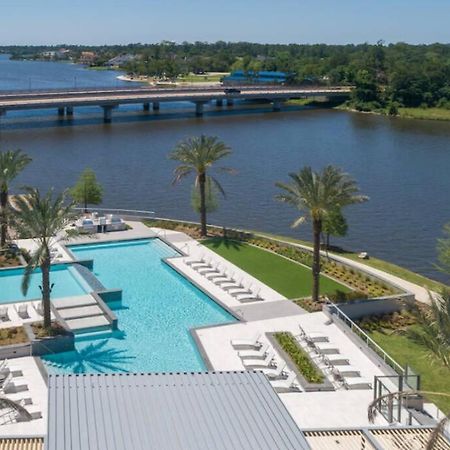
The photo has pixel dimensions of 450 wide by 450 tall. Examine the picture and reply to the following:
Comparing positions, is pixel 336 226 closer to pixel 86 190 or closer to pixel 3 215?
pixel 86 190

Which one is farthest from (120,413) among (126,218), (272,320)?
(126,218)

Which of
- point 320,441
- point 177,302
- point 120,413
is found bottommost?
point 177,302

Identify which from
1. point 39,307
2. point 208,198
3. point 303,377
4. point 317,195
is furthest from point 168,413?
point 208,198

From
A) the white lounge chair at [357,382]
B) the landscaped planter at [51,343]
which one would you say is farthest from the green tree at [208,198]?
the white lounge chair at [357,382]

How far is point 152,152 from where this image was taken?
244ft

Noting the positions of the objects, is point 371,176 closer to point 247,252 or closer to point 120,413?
point 247,252

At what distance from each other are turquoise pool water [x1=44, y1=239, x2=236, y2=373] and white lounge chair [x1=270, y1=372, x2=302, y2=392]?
2952mm

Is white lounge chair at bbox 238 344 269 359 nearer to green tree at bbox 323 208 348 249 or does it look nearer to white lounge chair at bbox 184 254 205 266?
white lounge chair at bbox 184 254 205 266

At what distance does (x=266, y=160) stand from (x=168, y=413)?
59063mm

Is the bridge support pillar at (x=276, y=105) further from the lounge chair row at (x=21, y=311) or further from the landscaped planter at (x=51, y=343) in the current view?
the landscaped planter at (x=51, y=343)

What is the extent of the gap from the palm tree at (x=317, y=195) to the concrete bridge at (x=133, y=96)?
67.2 metres

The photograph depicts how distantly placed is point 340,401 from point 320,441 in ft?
21.4

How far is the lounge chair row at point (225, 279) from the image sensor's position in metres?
31.3

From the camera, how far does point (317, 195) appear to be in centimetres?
3000
